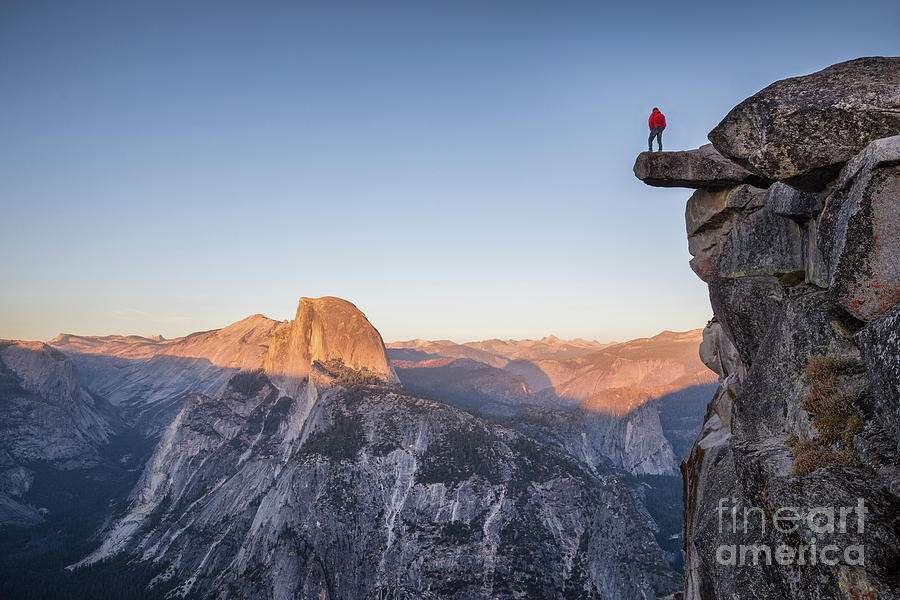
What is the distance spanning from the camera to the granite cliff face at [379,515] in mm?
94500

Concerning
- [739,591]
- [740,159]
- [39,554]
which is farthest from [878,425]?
[39,554]

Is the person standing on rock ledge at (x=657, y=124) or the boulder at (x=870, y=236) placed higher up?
the person standing on rock ledge at (x=657, y=124)

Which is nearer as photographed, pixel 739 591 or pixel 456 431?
pixel 739 591

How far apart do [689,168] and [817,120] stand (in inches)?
355

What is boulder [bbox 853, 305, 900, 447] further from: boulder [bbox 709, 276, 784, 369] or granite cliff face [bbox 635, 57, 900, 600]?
boulder [bbox 709, 276, 784, 369]

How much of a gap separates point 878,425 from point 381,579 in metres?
100.0

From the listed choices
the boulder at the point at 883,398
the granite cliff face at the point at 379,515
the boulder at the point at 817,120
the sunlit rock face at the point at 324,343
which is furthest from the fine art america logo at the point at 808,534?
the sunlit rock face at the point at 324,343

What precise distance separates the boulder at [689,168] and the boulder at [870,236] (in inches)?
395

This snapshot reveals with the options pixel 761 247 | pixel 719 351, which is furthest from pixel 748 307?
pixel 719 351

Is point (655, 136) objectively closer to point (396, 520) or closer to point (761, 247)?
point (761, 247)

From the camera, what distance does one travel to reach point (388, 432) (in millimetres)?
123125

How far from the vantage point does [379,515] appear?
105312 mm

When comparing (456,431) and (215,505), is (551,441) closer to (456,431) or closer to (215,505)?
(456,431)

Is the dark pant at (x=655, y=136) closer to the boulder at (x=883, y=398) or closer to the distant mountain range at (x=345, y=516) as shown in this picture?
the boulder at (x=883, y=398)
